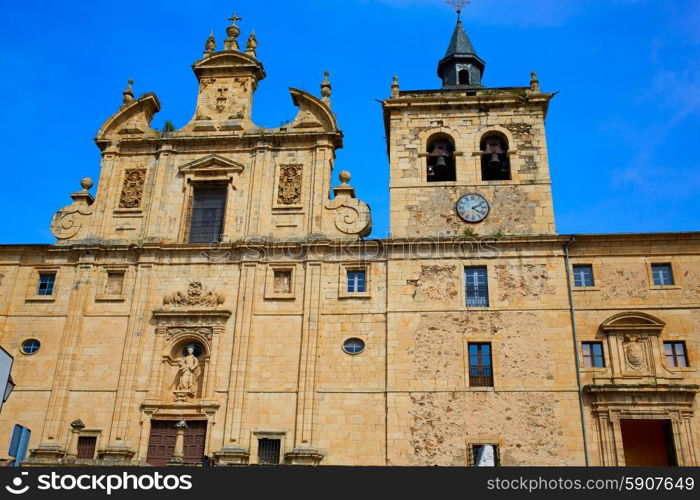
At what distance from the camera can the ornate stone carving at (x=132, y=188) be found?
28875mm

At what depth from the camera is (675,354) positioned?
80.3ft

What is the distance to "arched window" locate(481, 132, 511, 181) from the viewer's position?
1117 inches

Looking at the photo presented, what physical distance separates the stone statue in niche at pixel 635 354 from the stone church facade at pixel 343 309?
0.22 ft

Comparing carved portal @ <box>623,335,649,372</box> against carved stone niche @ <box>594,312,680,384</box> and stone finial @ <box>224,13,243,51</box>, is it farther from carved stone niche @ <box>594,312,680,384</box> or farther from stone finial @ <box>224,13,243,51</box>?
stone finial @ <box>224,13,243,51</box>

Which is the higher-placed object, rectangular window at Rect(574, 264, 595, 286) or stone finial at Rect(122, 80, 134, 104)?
stone finial at Rect(122, 80, 134, 104)

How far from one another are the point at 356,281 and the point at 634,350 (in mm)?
9324

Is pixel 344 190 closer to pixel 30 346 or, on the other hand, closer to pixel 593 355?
pixel 593 355

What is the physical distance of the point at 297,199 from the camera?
28.1 meters

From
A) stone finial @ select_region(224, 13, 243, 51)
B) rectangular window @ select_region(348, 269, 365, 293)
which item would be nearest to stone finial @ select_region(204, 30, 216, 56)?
stone finial @ select_region(224, 13, 243, 51)

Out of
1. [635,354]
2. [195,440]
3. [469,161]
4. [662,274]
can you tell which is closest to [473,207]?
[469,161]

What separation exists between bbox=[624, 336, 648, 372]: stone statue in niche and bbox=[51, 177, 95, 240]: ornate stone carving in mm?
19546

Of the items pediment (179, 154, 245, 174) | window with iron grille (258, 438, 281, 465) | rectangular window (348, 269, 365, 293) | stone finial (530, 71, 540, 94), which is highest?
stone finial (530, 71, 540, 94)

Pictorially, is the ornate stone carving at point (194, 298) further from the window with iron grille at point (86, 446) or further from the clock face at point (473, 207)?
the clock face at point (473, 207)

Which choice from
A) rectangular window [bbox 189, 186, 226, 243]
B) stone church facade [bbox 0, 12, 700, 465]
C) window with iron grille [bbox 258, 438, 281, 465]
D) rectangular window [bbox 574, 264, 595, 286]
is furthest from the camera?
rectangular window [bbox 189, 186, 226, 243]
